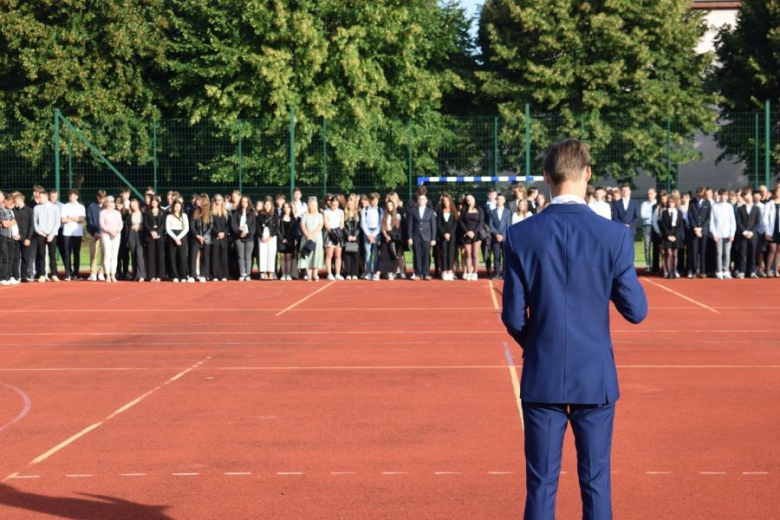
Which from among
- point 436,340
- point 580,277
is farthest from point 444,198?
point 580,277

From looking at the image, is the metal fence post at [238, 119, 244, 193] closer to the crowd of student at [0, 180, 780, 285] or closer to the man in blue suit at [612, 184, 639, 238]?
the crowd of student at [0, 180, 780, 285]

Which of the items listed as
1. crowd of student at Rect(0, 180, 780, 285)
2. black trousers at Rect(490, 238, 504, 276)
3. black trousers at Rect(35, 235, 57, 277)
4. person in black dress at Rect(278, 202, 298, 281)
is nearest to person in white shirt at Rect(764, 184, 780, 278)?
crowd of student at Rect(0, 180, 780, 285)

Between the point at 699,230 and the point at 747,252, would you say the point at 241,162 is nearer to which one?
the point at 699,230

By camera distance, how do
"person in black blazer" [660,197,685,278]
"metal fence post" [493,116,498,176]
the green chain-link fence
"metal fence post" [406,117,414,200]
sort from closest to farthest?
1. "person in black blazer" [660,197,685,278]
2. the green chain-link fence
3. "metal fence post" [493,116,498,176]
4. "metal fence post" [406,117,414,200]

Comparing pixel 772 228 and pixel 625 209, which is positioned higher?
pixel 625 209

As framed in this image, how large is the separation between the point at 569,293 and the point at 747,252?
20588 millimetres

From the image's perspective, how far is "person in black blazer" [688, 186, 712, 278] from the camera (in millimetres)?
23938

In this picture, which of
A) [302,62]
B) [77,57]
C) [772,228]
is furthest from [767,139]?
[77,57]

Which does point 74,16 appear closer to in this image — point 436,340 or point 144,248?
point 144,248

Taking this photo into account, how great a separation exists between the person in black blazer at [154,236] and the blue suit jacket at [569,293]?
787 inches

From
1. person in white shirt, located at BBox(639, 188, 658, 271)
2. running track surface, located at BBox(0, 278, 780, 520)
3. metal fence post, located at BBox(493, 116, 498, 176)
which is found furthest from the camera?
metal fence post, located at BBox(493, 116, 498, 176)

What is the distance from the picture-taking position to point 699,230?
2373 centimetres

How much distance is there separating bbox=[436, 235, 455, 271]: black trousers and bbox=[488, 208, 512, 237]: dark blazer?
91cm

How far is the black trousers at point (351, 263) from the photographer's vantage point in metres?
24.7
